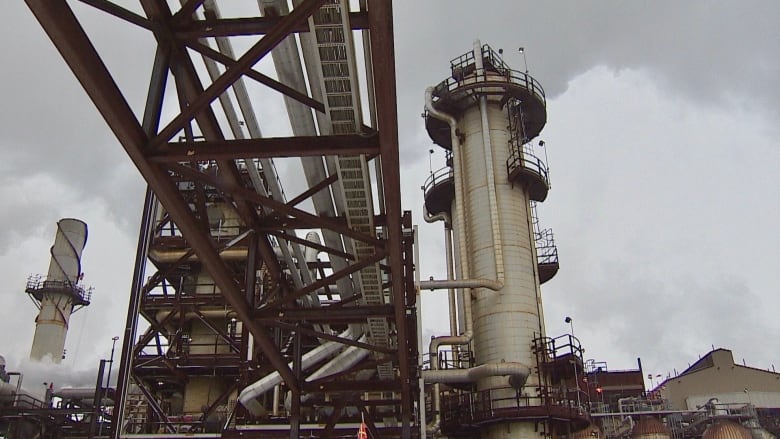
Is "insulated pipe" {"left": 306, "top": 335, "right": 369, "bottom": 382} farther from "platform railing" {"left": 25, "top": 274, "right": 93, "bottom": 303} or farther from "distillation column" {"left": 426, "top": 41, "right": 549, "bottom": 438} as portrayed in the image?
"platform railing" {"left": 25, "top": 274, "right": 93, "bottom": 303}

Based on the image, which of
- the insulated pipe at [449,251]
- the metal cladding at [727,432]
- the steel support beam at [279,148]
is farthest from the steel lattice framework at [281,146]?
the metal cladding at [727,432]

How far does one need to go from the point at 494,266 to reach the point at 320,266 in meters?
12.9

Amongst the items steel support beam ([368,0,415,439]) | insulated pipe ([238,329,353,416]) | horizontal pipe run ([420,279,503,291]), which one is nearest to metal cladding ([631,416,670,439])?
horizontal pipe run ([420,279,503,291])

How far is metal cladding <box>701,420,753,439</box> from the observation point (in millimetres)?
35031

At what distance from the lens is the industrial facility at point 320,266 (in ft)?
25.2

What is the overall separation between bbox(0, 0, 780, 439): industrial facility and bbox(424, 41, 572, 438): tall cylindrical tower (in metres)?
0.09

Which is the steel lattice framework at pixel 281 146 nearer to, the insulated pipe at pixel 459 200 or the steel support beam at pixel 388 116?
the steel support beam at pixel 388 116

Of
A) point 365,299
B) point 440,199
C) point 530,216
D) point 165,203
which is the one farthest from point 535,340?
point 165,203

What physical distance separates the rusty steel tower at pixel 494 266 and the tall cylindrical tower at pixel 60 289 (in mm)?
26517

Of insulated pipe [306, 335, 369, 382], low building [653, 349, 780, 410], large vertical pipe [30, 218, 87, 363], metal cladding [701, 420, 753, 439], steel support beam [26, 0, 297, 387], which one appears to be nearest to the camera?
steel support beam [26, 0, 297, 387]

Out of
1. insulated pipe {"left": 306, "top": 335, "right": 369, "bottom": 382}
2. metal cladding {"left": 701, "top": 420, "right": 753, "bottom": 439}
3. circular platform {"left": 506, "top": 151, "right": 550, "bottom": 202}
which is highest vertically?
circular platform {"left": 506, "top": 151, "right": 550, "bottom": 202}

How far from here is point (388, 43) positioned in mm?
5934

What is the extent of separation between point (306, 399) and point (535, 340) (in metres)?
10.1

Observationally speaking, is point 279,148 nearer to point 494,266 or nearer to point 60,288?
point 494,266
